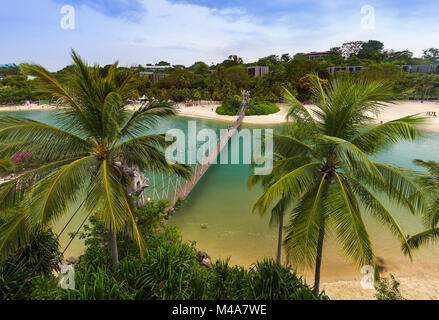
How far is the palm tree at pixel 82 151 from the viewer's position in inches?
108

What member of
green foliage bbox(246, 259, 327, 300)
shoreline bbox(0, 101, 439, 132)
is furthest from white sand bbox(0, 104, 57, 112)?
green foliage bbox(246, 259, 327, 300)

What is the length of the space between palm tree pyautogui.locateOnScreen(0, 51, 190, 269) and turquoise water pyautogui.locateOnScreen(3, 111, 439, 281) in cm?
295

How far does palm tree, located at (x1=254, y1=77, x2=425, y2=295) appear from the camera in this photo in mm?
2871

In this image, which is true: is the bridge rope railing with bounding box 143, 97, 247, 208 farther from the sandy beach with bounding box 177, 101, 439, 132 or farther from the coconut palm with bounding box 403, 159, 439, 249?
the sandy beach with bounding box 177, 101, 439, 132

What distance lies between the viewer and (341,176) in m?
3.51

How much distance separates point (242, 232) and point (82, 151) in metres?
5.93

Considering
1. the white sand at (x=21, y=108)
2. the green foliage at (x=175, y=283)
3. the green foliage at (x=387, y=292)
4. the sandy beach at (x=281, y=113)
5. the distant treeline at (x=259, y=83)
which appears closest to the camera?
the green foliage at (x=175, y=283)

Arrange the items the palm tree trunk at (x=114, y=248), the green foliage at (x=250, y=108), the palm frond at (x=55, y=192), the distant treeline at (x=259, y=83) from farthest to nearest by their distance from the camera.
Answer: the distant treeline at (x=259, y=83) < the green foliage at (x=250, y=108) < the palm tree trunk at (x=114, y=248) < the palm frond at (x=55, y=192)

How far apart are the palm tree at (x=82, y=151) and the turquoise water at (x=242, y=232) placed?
2.95m

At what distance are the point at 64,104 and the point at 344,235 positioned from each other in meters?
3.97

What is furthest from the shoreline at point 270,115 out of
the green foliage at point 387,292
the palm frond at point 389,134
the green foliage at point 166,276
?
the green foliage at point 166,276

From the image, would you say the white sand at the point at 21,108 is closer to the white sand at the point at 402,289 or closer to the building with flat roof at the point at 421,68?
the white sand at the point at 402,289

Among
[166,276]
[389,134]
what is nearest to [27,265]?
[166,276]
